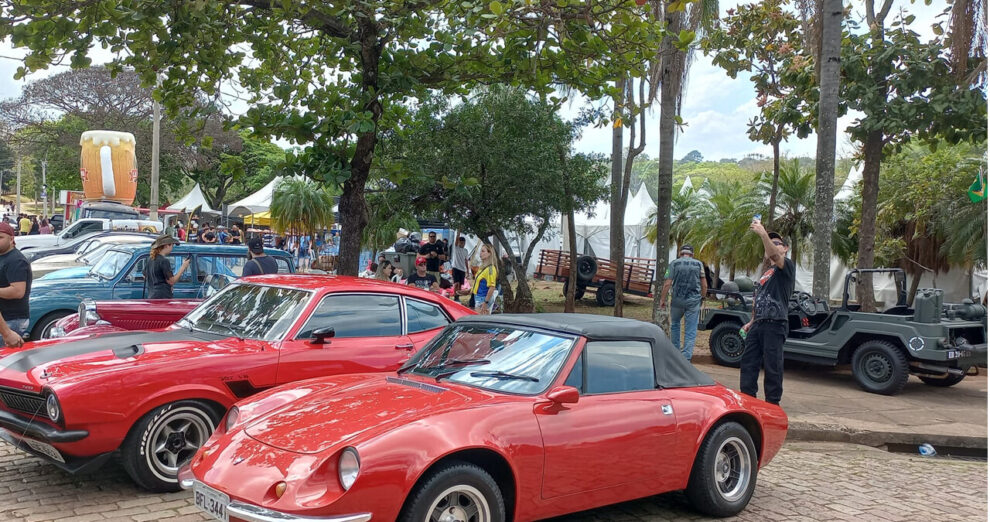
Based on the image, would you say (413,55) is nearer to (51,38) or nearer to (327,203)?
(51,38)

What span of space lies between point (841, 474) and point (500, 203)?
1054 cm

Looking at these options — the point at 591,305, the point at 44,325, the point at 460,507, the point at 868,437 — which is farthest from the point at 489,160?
the point at 460,507

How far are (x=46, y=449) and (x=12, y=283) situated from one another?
2.62 m

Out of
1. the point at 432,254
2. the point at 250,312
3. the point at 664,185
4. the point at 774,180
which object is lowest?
the point at 250,312

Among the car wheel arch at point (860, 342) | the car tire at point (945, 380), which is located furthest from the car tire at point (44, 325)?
the car tire at point (945, 380)

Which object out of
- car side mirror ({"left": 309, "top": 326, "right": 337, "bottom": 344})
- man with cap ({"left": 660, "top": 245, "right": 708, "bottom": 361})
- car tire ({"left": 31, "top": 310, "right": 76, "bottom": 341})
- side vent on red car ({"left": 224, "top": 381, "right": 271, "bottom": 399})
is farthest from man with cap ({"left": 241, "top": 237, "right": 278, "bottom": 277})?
man with cap ({"left": 660, "top": 245, "right": 708, "bottom": 361})

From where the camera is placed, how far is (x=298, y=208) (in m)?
32.6

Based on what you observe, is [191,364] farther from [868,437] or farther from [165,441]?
[868,437]

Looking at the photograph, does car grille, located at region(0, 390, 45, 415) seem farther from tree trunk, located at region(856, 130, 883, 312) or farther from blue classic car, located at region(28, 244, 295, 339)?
tree trunk, located at region(856, 130, 883, 312)

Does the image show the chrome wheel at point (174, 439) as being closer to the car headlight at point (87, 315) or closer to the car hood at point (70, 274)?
the car headlight at point (87, 315)

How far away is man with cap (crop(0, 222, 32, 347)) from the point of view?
6832 millimetres

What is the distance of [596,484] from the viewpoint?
4.48 meters

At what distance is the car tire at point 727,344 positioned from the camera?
40.2ft

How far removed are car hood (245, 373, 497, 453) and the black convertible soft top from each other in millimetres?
670
